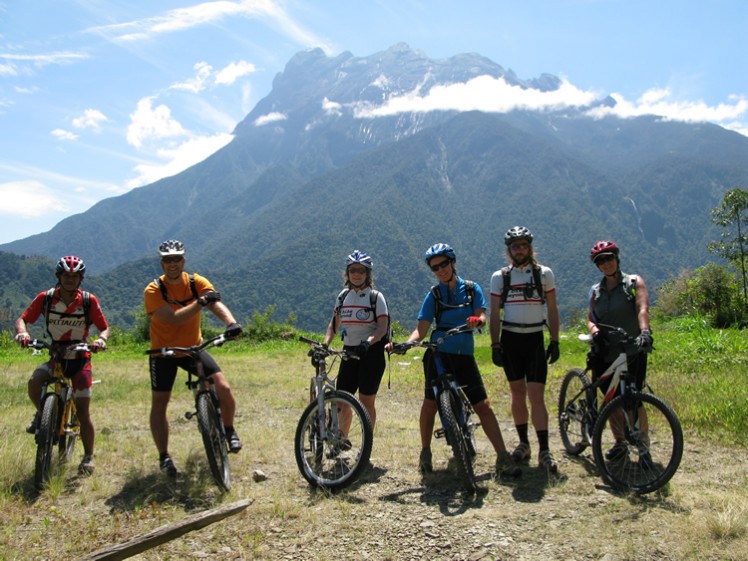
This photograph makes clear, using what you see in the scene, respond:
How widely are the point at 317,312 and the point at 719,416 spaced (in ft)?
470

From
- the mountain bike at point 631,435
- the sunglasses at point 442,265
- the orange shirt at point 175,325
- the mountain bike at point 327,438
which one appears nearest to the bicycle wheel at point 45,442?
the orange shirt at point 175,325

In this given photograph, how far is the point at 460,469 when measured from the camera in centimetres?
515

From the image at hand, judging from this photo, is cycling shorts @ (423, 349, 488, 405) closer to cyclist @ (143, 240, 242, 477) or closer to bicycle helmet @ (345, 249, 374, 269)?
bicycle helmet @ (345, 249, 374, 269)

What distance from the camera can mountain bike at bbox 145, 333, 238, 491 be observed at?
529 cm

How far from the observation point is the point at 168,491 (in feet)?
17.9

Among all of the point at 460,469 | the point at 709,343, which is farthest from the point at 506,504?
the point at 709,343

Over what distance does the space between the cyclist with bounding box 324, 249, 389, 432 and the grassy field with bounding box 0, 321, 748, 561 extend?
92 cm

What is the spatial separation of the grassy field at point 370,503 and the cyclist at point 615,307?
1.03 meters

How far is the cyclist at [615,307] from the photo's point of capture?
5.62 metres

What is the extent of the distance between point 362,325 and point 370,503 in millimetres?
1993

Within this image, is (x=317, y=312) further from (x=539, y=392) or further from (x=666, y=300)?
(x=539, y=392)

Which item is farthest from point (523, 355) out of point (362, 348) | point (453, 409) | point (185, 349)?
point (185, 349)

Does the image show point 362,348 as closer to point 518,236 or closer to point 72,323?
point 518,236

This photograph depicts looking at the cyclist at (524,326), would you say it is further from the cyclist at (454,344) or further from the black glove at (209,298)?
the black glove at (209,298)
